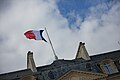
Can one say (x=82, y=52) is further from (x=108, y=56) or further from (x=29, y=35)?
(x=29, y=35)

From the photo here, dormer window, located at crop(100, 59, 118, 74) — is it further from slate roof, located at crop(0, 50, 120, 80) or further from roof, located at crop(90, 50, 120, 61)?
roof, located at crop(90, 50, 120, 61)

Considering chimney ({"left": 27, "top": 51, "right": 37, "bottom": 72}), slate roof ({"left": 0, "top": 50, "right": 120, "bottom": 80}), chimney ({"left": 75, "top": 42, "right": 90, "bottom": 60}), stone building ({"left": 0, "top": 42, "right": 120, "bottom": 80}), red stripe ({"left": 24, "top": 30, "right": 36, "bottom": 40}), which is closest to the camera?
stone building ({"left": 0, "top": 42, "right": 120, "bottom": 80})

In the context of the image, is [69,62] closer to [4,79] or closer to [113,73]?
[113,73]

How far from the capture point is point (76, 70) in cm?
3988

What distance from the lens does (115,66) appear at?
42562 mm

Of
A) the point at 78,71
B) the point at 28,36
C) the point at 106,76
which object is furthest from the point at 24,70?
the point at 106,76

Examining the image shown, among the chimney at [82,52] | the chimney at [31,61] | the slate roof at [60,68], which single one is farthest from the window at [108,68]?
the chimney at [31,61]

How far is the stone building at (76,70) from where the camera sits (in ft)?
130

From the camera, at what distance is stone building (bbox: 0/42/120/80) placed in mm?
39500

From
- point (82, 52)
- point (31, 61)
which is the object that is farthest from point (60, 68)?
point (82, 52)

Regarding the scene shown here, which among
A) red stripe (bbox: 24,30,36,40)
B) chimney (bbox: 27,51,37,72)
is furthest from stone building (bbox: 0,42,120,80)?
red stripe (bbox: 24,30,36,40)

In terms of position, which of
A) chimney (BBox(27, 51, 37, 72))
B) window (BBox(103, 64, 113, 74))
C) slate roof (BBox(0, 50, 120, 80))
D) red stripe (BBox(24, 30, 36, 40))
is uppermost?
red stripe (BBox(24, 30, 36, 40))

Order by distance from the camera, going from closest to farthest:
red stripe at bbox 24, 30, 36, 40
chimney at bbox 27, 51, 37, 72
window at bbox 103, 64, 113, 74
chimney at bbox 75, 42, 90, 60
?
chimney at bbox 27, 51, 37, 72
window at bbox 103, 64, 113, 74
red stripe at bbox 24, 30, 36, 40
chimney at bbox 75, 42, 90, 60

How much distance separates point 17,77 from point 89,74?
10.6 metres
